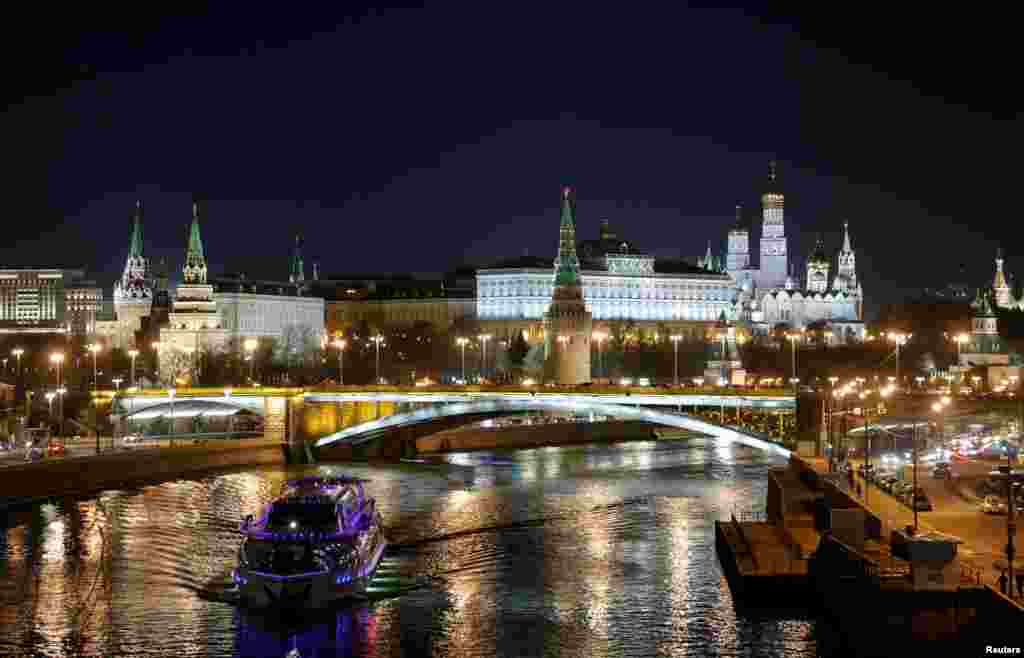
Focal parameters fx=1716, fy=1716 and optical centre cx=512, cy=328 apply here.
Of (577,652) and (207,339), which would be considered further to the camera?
(207,339)

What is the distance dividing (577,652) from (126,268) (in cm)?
12962

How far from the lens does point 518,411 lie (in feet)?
189

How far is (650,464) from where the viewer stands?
59812 millimetres

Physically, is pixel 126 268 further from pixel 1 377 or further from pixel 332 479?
pixel 332 479

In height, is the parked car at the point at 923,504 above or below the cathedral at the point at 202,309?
below

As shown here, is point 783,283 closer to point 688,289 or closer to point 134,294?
point 688,289

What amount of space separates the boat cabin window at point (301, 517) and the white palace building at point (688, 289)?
344ft

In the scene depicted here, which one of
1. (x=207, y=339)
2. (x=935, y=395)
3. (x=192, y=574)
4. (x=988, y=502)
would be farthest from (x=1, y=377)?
(x=988, y=502)

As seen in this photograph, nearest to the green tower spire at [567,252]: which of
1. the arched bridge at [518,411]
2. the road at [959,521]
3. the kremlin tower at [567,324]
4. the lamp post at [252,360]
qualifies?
the kremlin tower at [567,324]

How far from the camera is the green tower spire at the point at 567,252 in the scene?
9519cm

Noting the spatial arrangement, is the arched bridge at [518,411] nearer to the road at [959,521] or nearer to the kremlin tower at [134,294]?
the road at [959,521]

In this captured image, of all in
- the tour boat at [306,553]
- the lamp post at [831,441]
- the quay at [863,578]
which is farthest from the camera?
the lamp post at [831,441]

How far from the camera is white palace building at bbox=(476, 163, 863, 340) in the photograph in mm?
147375

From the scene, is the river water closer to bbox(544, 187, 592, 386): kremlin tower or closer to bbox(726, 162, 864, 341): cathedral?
bbox(544, 187, 592, 386): kremlin tower
